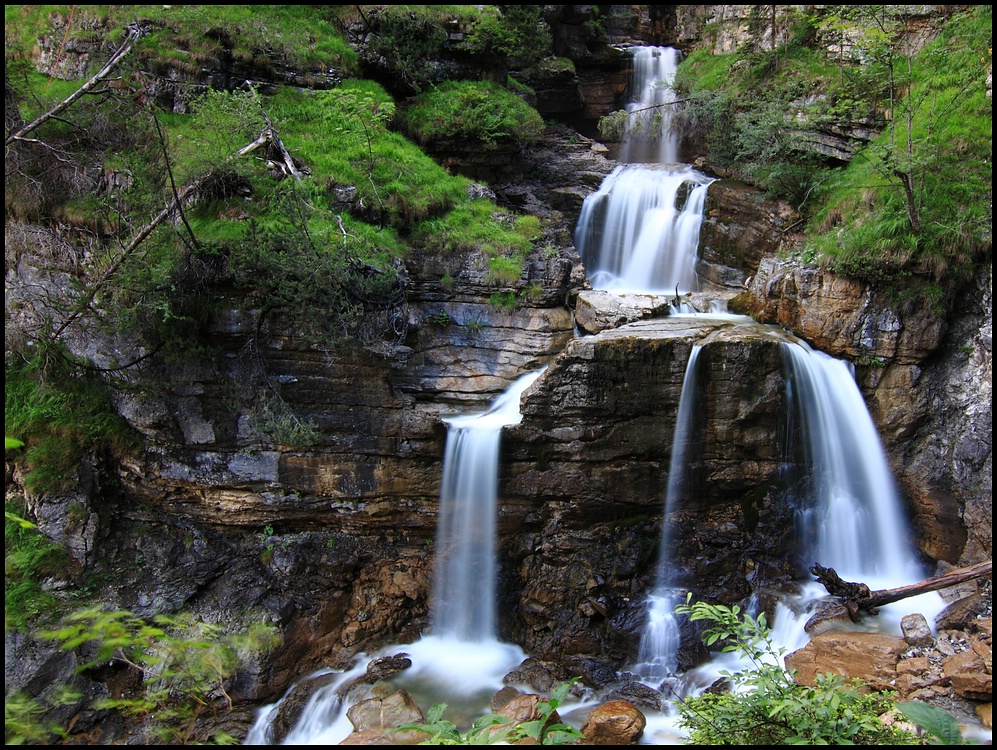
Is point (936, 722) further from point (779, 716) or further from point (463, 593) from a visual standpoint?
point (463, 593)

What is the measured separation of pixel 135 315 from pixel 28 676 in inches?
186

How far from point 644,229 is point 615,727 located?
9.08 metres

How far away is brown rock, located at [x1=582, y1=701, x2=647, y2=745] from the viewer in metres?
6.16

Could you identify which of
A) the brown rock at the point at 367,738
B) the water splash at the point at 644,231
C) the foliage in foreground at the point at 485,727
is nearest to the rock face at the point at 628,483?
the brown rock at the point at 367,738

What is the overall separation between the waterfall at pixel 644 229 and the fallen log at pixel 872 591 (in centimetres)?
567

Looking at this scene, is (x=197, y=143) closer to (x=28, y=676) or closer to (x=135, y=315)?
(x=135, y=315)

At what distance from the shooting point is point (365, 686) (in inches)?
310

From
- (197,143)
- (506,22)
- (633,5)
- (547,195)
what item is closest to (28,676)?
(197,143)

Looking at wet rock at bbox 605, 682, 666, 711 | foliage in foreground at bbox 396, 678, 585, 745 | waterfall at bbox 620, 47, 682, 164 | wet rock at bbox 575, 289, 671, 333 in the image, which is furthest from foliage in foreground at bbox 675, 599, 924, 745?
waterfall at bbox 620, 47, 682, 164

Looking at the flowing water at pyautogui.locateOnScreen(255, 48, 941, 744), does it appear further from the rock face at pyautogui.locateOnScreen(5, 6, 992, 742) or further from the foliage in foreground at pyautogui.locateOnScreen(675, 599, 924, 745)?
the foliage in foreground at pyautogui.locateOnScreen(675, 599, 924, 745)

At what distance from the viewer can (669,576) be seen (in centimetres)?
866

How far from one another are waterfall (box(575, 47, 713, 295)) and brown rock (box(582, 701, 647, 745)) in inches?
293

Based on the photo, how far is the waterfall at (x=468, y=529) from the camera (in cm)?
874

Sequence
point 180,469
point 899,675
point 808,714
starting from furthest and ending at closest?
point 180,469 < point 899,675 < point 808,714
